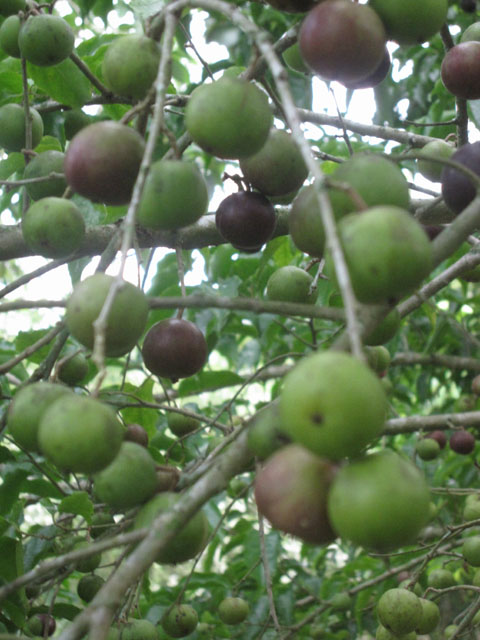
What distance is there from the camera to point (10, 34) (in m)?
2.45

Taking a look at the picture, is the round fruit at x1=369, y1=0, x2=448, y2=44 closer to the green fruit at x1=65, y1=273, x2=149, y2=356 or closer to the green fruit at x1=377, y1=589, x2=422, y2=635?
the green fruit at x1=65, y1=273, x2=149, y2=356

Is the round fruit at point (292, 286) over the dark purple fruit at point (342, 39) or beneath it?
beneath

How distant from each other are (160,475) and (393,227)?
0.80 m

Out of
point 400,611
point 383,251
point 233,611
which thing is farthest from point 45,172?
point 233,611

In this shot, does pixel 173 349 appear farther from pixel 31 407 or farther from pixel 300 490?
pixel 300 490

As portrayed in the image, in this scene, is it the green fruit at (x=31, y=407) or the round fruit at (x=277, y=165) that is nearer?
the green fruit at (x=31, y=407)

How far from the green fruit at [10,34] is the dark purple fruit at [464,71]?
4.60 ft

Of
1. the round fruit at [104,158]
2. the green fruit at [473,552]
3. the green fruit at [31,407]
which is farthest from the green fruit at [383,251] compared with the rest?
the green fruit at [473,552]

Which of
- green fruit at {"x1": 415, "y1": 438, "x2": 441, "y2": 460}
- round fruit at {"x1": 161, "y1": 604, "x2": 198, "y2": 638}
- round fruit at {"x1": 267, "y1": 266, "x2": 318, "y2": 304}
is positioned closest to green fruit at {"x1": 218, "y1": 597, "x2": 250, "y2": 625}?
round fruit at {"x1": 161, "y1": 604, "x2": 198, "y2": 638}

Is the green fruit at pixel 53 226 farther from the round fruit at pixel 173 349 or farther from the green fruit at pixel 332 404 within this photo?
the green fruit at pixel 332 404

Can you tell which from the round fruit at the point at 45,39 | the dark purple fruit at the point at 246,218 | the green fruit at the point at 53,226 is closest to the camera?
the green fruit at the point at 53,226

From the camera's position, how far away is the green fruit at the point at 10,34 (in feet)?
7.98

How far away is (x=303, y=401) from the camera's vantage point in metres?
0.97

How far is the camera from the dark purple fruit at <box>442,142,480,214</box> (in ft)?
5.35
